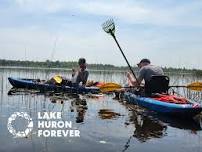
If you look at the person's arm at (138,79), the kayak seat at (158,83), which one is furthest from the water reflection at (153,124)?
the person's arm at (138,79)

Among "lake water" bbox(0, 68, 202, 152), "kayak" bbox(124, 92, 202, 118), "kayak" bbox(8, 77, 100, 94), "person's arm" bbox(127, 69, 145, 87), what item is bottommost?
"lake water" bbox(0, 68, 202, 152)

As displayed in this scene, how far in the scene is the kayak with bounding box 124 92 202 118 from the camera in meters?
12.3

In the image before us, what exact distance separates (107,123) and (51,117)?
1.97m

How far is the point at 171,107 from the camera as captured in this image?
12.8m

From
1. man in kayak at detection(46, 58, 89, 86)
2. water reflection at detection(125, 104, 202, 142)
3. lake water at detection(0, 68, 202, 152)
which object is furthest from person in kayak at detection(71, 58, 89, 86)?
water reflection at detection(125, 104, 202, 142)

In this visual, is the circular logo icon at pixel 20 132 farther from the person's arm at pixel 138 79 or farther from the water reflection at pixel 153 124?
the person's arm at pixel 138 79

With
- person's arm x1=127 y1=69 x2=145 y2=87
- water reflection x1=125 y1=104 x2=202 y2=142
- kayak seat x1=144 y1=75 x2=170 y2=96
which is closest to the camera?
water reflection x1=125 y1=104 x2=202 y2=142

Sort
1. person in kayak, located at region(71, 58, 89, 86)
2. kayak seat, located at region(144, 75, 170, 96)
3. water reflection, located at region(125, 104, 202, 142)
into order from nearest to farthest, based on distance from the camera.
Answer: water reflection, located at region(125, 104, 202, 142) < kayak seat, located at region(144, 75, 170, 96) < person in kayak, located at region(71, 58, 89, 86)

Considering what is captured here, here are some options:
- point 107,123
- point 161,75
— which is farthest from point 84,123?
point 161,75

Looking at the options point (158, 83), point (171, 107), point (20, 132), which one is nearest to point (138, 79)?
point (158, 83)

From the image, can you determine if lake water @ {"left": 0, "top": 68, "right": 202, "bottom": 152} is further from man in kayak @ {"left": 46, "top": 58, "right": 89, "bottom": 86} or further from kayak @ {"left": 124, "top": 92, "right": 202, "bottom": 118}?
man in kayak @ {"left": 46, "top": 58, "right": 89, "bottom": 86}

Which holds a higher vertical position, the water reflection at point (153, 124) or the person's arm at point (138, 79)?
the person's arm at point (138, 79)

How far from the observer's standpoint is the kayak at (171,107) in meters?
12.3

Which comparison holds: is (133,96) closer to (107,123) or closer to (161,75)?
(161,75)
